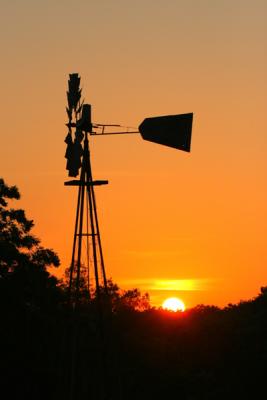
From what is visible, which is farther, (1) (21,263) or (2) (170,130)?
(1) (21,263)

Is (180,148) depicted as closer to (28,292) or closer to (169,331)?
(28,292)

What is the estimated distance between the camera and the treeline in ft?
Answer: 118

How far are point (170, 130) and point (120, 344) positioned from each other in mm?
19923

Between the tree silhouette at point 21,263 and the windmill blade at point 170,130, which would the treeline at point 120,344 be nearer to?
the tree silhouette at point 21,263

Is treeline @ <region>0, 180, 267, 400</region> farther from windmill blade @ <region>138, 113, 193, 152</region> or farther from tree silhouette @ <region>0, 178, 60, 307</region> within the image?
→ windmill blade @ <region>138, 113, 193, 152</region>

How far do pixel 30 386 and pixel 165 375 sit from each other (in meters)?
7.08

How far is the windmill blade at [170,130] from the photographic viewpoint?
2403 cm

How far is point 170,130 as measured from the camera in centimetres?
2423

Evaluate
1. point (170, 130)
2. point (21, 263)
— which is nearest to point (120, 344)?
point (21, 263)

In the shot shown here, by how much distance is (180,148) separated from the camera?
79.0 ft

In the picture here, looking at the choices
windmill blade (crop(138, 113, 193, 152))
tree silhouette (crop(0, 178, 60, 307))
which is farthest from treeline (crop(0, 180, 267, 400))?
windmill blade (crop(138, 113, 193, 152))

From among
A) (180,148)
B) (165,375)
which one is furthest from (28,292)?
(180,148)

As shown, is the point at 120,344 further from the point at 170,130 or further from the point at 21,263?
the point at 170,130

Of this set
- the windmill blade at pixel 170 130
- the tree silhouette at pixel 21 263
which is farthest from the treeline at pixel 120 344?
the windmill blade at pixel 170 130
